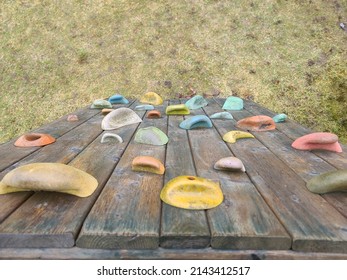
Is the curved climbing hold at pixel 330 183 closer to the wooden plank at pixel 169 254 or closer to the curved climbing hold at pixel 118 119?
the wooden plank at pixel 169 254

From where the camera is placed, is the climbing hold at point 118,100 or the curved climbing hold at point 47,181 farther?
the climbing hold at point 118,100

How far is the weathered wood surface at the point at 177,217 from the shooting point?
102 centimetres

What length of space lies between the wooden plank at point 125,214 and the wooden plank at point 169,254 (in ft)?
0.07

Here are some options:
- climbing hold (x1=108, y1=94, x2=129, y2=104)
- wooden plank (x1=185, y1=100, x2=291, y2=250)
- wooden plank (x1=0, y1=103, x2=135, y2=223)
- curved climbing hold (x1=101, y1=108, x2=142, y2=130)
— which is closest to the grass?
climbing hold (x1=108, y1=94, x2=129, y2=104)

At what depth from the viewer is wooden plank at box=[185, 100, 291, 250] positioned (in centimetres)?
102

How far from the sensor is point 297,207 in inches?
48.4

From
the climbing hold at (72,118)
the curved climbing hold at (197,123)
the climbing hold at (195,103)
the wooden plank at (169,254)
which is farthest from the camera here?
the climbing hold at (195,103)

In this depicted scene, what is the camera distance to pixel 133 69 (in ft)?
21.9

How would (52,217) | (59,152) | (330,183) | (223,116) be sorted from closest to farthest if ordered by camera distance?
(52,217) < (330,183) < (59,152) < (223,116)

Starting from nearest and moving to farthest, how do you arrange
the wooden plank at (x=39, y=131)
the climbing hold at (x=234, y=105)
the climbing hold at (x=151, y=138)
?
the wooden plank at (x=39, y=131), the climbing hold at (x=151, y=138), the climbing hold at (x=234, y=105)

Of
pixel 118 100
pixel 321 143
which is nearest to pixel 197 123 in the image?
pixel 321 143

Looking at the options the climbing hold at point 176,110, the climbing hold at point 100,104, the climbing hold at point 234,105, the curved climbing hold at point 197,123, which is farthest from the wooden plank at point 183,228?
the climbing hold at point 100,104

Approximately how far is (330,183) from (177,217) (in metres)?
0.72

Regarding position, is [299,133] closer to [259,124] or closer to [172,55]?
[259,124]
